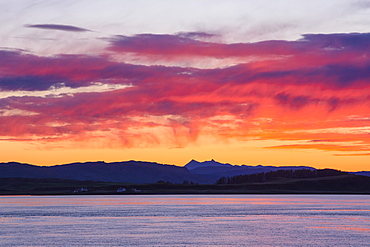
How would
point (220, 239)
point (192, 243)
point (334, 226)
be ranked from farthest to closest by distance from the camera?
1. point (334, 226)
2. point (220, 239)
3. point (192, 243)

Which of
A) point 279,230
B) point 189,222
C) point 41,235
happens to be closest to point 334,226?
point 279,230

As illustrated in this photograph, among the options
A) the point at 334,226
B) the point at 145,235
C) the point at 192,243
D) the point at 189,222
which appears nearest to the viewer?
the point at 192,243

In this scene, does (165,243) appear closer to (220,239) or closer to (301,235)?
(220,239)

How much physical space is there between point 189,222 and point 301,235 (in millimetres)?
28223

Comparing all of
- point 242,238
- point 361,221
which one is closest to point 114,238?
point 242,238

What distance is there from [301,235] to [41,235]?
3784cm

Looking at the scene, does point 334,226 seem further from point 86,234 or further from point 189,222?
point 86,234

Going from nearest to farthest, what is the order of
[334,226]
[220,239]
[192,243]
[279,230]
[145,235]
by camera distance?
[192,243]
[220,239]
[145,235]
[279,230]
[334,226]

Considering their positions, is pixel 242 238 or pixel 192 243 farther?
pixel 242 238

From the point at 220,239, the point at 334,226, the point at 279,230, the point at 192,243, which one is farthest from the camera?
the point at 334,226

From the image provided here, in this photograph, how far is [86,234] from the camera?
8606cm

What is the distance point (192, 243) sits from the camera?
2945 inches

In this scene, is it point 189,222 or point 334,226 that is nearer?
point 334,226

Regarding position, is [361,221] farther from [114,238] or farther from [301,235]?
[114,238]
